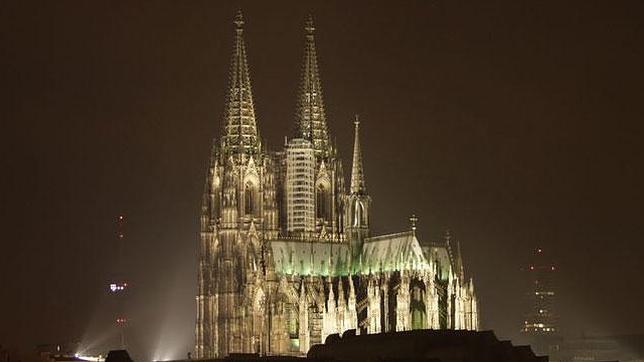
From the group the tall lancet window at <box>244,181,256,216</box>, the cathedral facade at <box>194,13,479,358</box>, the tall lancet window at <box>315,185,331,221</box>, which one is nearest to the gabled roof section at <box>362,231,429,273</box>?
the cathedral facade at <box>194,13,479,358</box>

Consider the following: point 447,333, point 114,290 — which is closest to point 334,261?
point 114,290

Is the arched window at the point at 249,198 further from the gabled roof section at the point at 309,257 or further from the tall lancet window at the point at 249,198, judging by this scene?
the gabled roof section at the point at 309,257

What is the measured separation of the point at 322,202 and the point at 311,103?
7842 mm

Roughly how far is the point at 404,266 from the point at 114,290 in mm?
27468

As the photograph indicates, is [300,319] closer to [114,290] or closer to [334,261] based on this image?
[334,261]

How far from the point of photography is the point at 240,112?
5842 inches

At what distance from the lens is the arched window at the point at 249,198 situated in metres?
148

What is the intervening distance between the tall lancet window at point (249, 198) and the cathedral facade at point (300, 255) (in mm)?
76

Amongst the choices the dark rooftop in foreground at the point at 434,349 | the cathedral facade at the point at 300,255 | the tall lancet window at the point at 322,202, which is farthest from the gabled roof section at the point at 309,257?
the dark rooftop in foreground at the point at 434,349

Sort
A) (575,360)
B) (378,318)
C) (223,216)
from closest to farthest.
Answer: (378,318) → (223,216) → (575,360)

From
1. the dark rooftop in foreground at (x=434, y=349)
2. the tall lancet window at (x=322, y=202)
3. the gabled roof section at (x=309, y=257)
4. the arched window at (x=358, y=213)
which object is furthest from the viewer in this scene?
the tall lancet window at (x=322, y=202)

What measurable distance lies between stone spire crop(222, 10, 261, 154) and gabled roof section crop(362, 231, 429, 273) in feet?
39.9

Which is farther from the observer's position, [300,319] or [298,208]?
[298,208]

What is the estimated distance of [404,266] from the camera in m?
140
